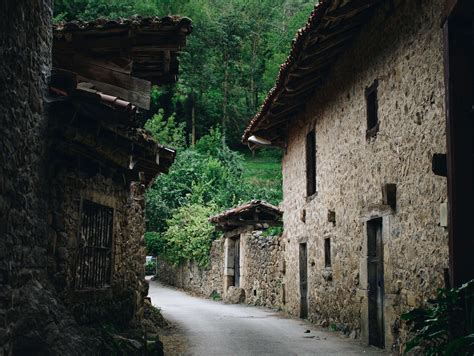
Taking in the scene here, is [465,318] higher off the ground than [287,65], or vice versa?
[287,65]

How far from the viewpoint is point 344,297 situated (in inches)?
430

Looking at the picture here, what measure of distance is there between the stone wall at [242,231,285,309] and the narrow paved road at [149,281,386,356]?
5.78ft

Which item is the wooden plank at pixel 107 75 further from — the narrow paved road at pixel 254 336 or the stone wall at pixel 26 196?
the narrow paved road at pixel 254 336

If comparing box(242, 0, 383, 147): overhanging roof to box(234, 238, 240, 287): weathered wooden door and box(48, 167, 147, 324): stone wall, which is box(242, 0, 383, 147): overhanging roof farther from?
box(234, 238, 240, 287): weathered wooden door

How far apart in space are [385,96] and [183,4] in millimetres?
37555

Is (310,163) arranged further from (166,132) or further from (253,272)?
(166,132)

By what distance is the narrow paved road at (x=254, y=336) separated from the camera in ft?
28.7

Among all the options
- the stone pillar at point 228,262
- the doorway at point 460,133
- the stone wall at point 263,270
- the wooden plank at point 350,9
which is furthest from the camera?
the stone pillar at point 228,262

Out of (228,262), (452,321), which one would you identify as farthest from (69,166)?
(228,262)

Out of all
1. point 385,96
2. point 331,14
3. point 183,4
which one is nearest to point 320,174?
point 385,96

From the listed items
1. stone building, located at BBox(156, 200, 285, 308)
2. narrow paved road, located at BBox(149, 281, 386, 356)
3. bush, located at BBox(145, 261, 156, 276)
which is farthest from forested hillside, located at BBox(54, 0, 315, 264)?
narrow paved road, located at BBox(149, 281, 386, 356)

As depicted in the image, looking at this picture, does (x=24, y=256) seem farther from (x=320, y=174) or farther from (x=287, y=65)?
(x=320, y=174)

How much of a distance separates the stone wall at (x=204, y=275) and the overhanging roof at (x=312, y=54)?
8.27 meters

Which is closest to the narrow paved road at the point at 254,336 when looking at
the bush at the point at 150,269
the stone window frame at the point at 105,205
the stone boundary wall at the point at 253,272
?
the stone window frame at the point at 105,205
